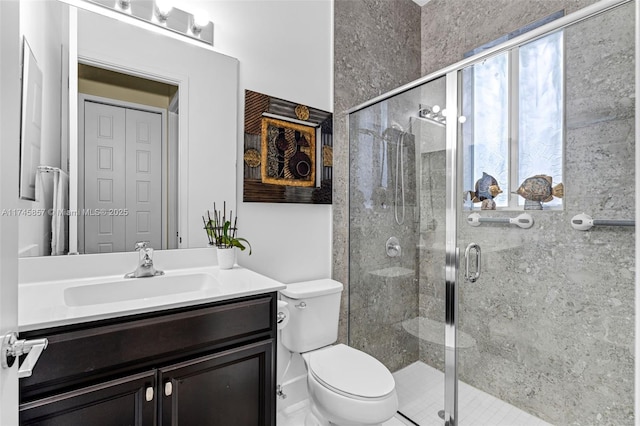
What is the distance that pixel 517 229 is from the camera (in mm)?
1715

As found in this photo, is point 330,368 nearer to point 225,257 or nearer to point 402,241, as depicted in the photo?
point 225,257

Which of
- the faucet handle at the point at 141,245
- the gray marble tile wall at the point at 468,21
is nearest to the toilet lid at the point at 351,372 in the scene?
the faucet handle at the point at 141,245

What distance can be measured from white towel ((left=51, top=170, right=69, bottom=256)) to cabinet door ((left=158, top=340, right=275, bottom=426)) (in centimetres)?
71

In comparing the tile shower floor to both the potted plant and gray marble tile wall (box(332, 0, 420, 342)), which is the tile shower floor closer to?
gray marble tile wall (box(332, 0, 420, 342))

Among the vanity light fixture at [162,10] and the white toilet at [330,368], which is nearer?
the white toilet at [330,368]

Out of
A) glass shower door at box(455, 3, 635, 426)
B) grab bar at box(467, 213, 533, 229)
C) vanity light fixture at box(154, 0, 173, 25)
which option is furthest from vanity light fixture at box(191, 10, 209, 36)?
grab bar at box(467, 213, 533, 229)

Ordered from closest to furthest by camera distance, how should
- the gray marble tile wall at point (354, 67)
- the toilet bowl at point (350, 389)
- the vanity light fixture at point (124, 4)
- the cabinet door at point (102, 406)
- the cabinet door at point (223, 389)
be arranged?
the cabinet door at point (102, 406)
the cabinet door at point (223, 389)
the toilet bowl at point (350, 389)
the vanity light fixture at point (124, 4)
the gray marble tile wall at point (354, 67)

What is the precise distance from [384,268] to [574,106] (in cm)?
133

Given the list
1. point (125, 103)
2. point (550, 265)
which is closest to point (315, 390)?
point (550, 265)

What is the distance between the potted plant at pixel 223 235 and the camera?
1.58 m

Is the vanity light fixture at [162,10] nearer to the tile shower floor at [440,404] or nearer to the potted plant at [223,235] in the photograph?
the potted plant at [223,235]

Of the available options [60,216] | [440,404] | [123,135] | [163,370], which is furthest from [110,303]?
[440,404]

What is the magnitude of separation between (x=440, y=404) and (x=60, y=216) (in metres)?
2.09

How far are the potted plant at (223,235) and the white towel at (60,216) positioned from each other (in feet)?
1.83
